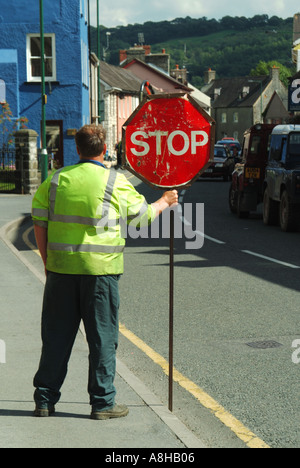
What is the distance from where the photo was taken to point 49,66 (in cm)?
3850

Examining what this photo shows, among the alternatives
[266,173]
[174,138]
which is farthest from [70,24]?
[174,138]

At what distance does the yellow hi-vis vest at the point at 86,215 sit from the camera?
517cm

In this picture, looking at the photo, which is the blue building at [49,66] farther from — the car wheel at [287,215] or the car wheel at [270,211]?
the car wheel at [287,215]

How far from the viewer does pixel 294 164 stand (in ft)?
63.1

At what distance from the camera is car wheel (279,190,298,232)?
18.6 m

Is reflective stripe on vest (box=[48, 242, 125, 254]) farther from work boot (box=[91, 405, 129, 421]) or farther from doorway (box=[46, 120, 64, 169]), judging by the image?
doorway (box=[46, 120, 64, 169])

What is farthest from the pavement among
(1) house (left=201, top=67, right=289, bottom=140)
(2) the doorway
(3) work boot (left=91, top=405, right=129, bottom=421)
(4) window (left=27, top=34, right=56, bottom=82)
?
(1) house (left=201, top=67, right=289, bottom=140)

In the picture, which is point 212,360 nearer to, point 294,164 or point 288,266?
point 288,266

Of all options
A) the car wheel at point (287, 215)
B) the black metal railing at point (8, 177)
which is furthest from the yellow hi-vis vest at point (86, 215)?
the black metal railing at point (8, 177)

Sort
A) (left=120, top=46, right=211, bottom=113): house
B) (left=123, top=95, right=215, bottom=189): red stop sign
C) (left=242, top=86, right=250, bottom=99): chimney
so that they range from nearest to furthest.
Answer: (left=123, top=95, right=215, bottom=189): red stop sign → (left=120, top=46, right=211, bottom=113): house → (left=242, top=86, right=250, bottom=99): chimney

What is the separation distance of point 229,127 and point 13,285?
12303 cm

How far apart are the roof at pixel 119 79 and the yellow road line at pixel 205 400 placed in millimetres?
63208

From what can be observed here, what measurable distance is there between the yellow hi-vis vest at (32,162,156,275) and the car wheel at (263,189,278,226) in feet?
50.7

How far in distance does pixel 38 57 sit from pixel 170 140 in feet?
110
